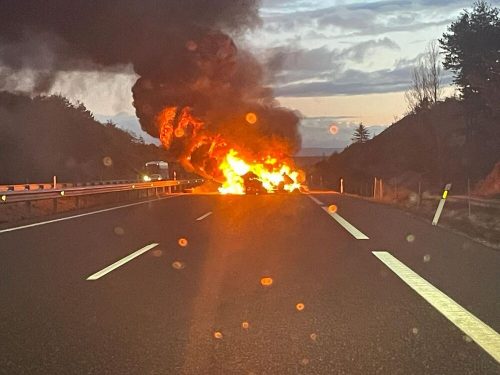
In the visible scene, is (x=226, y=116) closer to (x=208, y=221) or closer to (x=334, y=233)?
(x=208, y=221)

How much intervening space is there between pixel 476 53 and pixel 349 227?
134ft

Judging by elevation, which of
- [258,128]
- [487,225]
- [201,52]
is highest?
[201,52]

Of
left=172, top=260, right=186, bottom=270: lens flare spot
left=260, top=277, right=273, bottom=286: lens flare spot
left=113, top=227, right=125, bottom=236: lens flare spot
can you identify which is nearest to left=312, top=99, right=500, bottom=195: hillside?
left=113, top=227, right=125, bottom=236: lens flare spot

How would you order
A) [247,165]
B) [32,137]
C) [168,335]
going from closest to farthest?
[168,335] → [247,165] → [32,137]

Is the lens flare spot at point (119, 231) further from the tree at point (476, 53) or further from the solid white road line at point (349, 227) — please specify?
the tree at point (476, 53)

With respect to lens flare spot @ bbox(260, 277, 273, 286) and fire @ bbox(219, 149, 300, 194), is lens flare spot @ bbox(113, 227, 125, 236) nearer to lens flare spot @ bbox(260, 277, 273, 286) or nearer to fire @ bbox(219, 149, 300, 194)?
lens flare spot @ bbox(260, 277, 273, 286)

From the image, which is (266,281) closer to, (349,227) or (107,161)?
(349,227)

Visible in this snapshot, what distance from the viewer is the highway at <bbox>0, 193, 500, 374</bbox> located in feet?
16.2

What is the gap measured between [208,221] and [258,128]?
110ft

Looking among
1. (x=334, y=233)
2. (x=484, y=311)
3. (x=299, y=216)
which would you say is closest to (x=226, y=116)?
(x=299, y=216)

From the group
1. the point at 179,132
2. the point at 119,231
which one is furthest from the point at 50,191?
the point at 179,132

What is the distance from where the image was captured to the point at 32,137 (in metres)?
62.9

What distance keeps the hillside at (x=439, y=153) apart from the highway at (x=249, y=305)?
3219 centimetres

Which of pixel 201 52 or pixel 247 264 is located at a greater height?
pixel 201 52
